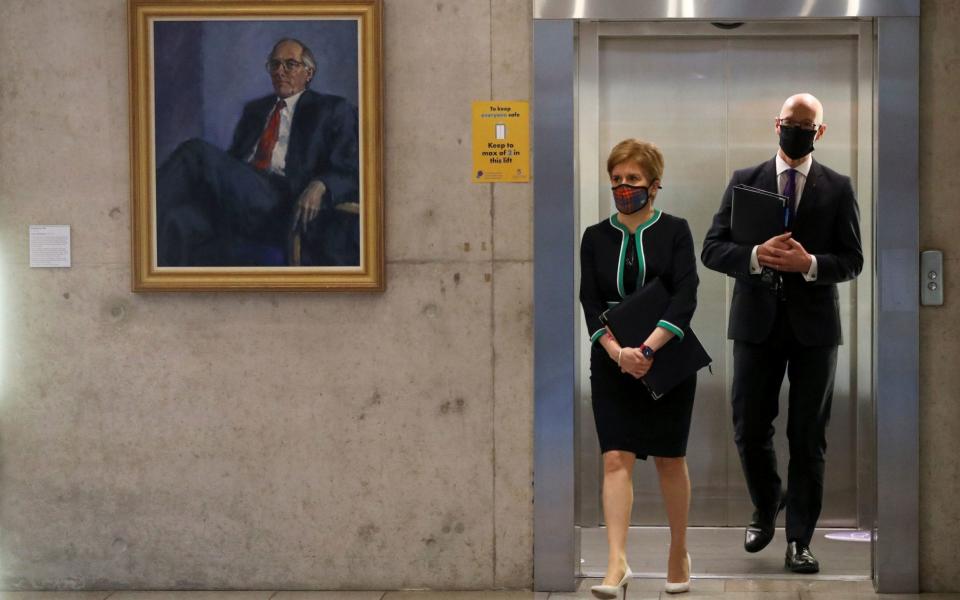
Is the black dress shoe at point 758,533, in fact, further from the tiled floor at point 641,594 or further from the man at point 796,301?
the tiled floor at point 641,594

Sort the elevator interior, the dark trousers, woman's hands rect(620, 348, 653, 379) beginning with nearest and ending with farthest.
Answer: woman's hands rect(620, 348, 653, 379)
the dark trousers
the elevator interior

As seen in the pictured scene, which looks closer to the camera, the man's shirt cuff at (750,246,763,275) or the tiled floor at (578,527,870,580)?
the man's shirt cuff at (750,246,763,275)

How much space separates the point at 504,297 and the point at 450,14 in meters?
1.22

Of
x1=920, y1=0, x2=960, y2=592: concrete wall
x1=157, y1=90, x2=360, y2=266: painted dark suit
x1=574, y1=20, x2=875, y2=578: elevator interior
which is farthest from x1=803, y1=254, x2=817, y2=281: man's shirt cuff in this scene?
x1=157, y1=90, x2=360, y2=266: painted dark suit

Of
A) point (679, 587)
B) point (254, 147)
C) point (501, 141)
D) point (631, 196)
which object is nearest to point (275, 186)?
point (254, 147)

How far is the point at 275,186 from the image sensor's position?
551cm

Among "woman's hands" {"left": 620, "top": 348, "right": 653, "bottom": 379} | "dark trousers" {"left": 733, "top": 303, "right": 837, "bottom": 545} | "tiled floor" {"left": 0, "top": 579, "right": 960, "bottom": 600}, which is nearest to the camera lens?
"woman's hands" {"left": 620, "top": 348, "right": 653, "bottom": 379}

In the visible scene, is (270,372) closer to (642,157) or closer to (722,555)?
(642,157)

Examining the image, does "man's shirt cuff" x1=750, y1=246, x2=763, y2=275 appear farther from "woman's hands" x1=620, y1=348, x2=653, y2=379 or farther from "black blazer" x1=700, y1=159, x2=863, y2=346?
"woman's hands" x1=620, y1=348, x2=653, y2=379

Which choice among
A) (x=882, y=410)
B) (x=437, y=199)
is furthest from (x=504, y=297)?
(x=882, y=410)

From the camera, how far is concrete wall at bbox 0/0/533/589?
18.1ft

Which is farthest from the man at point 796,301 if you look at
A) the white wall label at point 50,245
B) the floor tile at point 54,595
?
the floor tile at point 54,595

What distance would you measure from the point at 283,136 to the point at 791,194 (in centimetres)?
220

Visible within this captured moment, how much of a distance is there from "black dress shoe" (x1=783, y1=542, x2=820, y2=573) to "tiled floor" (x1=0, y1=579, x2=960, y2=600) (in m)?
0.10
